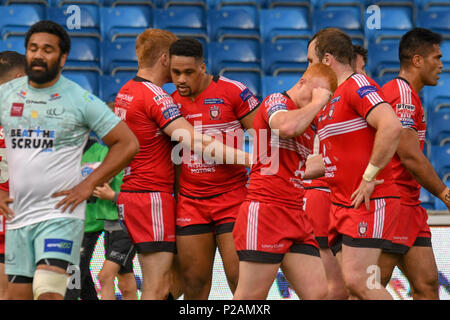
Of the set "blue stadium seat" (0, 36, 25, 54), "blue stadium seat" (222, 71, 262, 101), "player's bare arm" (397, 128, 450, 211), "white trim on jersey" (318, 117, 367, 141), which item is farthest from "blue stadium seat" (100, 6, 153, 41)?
"player's bare arm" (397, 128, 450, 211)

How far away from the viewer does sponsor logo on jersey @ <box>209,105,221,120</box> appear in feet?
17.9

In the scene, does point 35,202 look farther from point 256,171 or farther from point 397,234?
point 397,234

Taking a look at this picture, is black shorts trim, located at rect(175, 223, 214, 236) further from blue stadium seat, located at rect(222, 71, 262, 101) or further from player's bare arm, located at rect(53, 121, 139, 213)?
blue stadium seat, located at rect(222, 71, 262, 101)

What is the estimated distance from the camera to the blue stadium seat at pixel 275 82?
32.9 feet

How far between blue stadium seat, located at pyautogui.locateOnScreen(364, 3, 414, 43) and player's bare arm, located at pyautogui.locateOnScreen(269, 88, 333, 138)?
7090 millimetres

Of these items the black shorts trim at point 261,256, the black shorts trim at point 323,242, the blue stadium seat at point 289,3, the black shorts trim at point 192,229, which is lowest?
the black shorts trim at point 323,242

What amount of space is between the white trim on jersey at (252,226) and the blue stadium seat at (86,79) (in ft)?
Result: 18.8

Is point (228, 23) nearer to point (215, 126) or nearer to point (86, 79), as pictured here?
point (86, 79)

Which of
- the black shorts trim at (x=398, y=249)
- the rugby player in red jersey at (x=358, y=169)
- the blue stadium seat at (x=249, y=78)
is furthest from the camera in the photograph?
the blue stadium seat at (x=249, y=78)

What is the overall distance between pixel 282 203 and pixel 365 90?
3.43ft

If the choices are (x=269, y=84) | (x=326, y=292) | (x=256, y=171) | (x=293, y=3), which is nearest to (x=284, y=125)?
(x=256, y=171)

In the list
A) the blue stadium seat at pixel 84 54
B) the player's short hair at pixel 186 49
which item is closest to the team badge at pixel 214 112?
the player's short hair at pixel 186 49

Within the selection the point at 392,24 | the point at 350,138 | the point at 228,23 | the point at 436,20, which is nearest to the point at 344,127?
the point at 350,138

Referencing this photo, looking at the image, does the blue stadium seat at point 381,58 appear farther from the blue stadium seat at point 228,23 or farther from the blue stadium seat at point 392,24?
the blue stadium seat at point 228,23
